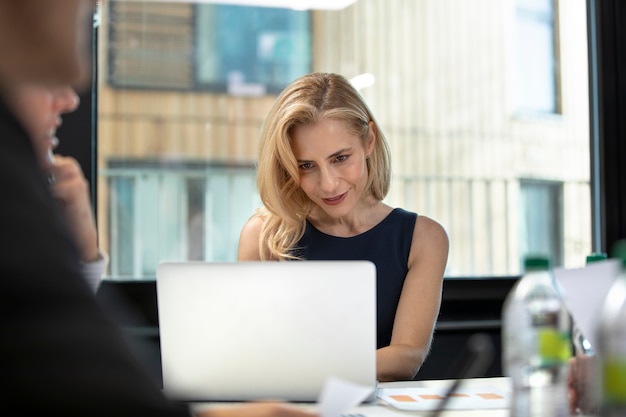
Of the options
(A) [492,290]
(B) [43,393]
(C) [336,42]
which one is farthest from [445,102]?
(B) [43,393]

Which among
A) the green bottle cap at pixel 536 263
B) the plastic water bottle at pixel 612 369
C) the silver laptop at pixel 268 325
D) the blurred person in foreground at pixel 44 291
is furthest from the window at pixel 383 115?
the blurred person in foreground at pixel 44 291

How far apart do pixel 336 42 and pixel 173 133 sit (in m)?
0.69

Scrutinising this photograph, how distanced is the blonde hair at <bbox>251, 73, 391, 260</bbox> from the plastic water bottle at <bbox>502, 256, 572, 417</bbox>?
965 mm

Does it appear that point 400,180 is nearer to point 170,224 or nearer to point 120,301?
point 170,224

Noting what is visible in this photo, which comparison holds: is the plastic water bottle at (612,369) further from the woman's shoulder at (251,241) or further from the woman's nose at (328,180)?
the woman's shoulder at (251,241)

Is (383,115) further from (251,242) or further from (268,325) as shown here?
(268,325)

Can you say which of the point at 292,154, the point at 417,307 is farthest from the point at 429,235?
the point at 292,154

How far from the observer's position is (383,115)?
9.53 feet

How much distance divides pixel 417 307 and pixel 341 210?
33cm

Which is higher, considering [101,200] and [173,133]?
[173,133]

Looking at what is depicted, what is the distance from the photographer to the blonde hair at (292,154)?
2.02 metres

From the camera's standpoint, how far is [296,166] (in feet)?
6.67

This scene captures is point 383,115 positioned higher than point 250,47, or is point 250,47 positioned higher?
point 250,47

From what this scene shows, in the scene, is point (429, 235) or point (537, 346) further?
point (429, 235)
